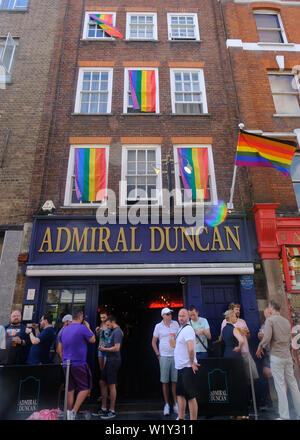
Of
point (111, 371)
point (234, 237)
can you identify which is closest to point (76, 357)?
point (111, 371)

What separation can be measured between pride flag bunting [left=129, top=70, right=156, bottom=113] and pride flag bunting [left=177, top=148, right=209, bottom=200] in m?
2.38

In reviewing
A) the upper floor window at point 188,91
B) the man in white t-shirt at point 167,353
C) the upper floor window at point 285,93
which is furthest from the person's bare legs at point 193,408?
the upper floor window at point 285,93

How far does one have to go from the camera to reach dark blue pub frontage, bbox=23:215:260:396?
8.38 m

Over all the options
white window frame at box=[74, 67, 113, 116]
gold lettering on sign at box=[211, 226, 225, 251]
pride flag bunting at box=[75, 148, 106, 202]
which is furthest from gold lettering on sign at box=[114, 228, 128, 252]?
white window frame at box=[74, 67, 113, 116]

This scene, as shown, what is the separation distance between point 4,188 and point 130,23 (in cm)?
939

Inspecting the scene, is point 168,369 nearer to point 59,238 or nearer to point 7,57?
point 59,238

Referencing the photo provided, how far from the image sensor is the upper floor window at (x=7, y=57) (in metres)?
11.2

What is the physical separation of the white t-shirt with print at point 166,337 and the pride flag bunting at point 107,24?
12001 mm

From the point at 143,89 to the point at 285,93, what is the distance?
578 centimetres

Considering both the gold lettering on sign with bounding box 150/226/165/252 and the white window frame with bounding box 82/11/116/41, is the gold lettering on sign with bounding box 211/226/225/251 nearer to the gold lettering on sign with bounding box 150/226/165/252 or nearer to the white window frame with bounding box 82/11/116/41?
the gold lettering on sign with bounding box 150/226/165/252

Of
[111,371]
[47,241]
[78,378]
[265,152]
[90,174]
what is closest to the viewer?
[78,378]

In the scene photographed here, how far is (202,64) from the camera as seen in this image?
1172 centimetres

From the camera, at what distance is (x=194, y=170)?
9992mm
